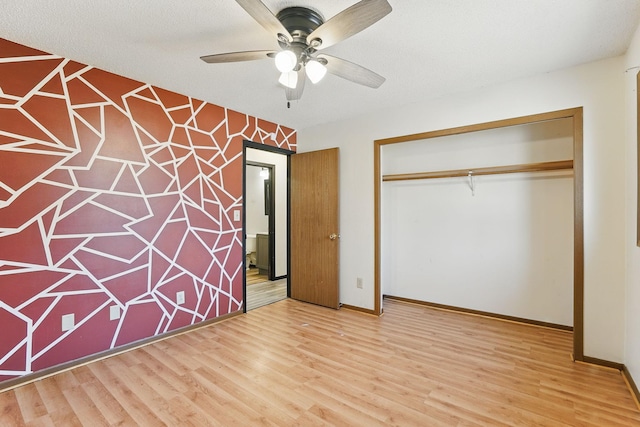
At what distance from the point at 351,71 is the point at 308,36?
396 mm

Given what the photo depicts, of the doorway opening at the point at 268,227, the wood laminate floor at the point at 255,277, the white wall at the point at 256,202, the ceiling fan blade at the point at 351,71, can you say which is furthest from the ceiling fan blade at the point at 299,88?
the white wall at the point at 256,202

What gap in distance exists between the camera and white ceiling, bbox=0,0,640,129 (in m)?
1.77

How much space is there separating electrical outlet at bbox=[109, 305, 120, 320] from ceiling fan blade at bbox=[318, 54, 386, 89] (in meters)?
2.62

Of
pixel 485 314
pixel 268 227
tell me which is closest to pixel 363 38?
pixel 485 314

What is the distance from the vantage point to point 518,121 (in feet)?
8.90

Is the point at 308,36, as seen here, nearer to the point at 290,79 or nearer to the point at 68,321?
the point at 290,79

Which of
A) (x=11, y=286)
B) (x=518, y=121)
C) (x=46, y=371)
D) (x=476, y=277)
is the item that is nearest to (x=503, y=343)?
(x=476, y=277)

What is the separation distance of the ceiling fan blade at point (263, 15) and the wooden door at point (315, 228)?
2193 mm

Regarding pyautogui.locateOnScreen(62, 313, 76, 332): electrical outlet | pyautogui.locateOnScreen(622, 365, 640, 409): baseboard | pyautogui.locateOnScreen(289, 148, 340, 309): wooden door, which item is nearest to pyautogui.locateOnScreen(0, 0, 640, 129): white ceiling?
pyautogui.locateOnScreen(289, 148, 340, 309): wooden door

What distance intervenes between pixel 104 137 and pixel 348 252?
277 centimetres

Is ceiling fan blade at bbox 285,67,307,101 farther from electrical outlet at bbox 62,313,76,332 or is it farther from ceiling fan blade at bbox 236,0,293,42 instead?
electrical outlet at bbox 62,313,76,332

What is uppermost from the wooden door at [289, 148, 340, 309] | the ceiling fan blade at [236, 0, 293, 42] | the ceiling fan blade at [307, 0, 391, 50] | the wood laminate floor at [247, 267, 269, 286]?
the ceiling fan blade at [236, 0, 293, 42]

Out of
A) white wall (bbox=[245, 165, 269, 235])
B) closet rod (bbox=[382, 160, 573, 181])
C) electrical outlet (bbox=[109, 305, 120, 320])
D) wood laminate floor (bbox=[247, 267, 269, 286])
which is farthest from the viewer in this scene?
white wall (bbox=[245, 165, 269, 235])

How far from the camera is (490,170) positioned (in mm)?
3342
